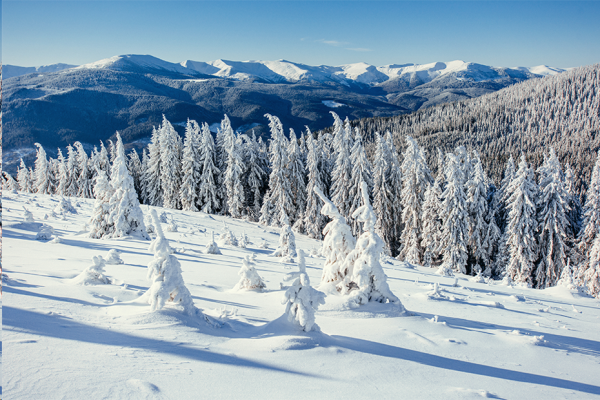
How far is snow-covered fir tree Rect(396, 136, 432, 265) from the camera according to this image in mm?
35688

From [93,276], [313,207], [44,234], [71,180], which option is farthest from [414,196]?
[71,180]

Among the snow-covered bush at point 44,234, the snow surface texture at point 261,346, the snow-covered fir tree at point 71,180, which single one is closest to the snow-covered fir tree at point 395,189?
the snow surface texture at point 261,346

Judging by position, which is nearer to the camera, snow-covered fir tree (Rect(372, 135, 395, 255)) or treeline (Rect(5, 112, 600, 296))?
treeline (Rect(5, 112, 600, 296))

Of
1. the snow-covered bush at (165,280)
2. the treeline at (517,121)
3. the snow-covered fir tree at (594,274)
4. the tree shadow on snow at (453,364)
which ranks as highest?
the treeline at (517,121)

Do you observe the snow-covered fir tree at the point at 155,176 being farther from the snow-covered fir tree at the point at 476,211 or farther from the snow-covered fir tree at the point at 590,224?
the snow-covered fir tree at the point at 590,224

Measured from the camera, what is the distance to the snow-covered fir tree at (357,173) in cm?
3519

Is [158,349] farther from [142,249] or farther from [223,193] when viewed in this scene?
[223,193]

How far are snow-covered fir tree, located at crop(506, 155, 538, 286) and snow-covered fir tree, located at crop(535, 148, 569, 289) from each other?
1214mm

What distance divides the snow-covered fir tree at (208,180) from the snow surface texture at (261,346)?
93.8 feet

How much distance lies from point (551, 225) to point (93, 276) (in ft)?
130

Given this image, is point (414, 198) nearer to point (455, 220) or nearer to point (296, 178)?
point (455, 220)

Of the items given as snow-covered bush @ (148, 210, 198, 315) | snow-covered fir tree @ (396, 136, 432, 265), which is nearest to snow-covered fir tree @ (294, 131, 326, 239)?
snow-covered fir tree @ (396, 136, 432, 265)

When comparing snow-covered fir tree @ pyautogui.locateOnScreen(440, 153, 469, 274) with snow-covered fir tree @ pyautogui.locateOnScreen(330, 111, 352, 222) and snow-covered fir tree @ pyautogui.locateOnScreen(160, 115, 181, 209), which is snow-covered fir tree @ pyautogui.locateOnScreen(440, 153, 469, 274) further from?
snow-covered fir tree @ pyautogui.locateOnScreen(160, 115, 181, 209)

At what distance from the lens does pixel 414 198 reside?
3556 cm
